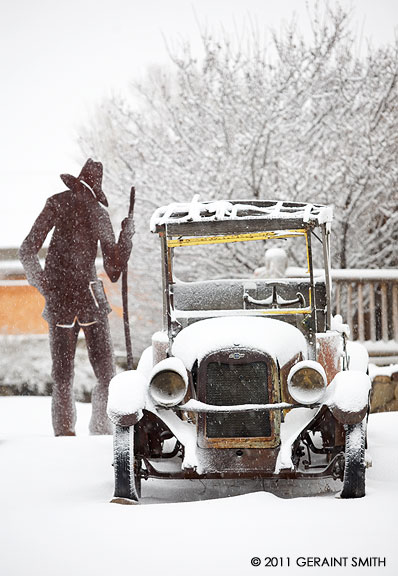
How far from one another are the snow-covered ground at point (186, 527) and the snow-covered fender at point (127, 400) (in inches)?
17.7

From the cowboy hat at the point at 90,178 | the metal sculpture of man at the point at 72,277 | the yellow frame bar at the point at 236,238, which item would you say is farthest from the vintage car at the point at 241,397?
A: the cowboy hat at the point at 90,178

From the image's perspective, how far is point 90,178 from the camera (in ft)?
19.4

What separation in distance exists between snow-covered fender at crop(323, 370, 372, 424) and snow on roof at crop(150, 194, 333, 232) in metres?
1.03

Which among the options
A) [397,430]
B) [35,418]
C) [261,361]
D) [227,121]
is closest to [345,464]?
[261,361]

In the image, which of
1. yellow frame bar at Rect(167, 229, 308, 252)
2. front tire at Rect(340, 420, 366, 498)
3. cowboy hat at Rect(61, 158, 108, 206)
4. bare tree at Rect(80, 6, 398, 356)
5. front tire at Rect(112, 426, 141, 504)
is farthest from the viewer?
bare tree at Rect(80, 6, 398, 356)

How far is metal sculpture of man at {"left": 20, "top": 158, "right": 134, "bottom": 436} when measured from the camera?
5.77 m

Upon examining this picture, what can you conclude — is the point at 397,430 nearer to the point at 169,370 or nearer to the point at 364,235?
the point at 169,370

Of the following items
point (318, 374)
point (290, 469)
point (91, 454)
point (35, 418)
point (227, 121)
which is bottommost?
point (35, 418)

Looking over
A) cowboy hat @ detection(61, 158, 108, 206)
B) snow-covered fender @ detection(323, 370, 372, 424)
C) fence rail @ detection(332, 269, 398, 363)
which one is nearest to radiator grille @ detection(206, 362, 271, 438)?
snow-covered fender @ detection(323, 370, 372, 424)

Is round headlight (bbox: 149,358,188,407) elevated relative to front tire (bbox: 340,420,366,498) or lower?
elevated

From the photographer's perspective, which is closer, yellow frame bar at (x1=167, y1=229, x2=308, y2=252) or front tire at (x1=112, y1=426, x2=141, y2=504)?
front tire at (x1=112, y1=426, x2=141, y2=504)

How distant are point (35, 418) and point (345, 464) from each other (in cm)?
465

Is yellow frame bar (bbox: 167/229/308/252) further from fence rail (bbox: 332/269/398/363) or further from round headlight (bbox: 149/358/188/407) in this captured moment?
Answer: fence rail (bbox: 332/269/398/363)

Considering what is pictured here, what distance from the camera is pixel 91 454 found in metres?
5.09
